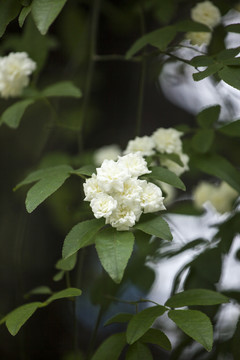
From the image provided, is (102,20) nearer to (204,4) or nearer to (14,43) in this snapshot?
(14,43)

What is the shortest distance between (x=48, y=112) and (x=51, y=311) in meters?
0.86

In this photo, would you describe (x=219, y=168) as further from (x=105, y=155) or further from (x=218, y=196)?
(x=105, y=155)

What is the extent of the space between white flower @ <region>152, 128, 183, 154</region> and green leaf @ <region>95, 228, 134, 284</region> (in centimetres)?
34

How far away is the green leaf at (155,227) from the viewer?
0.86m

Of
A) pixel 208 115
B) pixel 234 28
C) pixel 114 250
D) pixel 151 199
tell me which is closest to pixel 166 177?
pixel 151 199

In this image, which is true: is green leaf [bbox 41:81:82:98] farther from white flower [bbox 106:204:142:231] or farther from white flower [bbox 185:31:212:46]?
white flower [bbox 106:204:142:231]

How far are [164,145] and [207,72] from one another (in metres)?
0.24

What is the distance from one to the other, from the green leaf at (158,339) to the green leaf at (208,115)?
0.52m

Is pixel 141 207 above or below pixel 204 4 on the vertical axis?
below

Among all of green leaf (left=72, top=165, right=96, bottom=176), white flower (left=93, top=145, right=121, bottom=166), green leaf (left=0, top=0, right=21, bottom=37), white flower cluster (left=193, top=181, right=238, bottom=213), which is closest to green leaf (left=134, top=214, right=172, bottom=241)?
green leaf (left=72, top=165, right=96, bottom=176)

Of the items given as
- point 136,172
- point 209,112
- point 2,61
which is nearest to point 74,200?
point 2,61

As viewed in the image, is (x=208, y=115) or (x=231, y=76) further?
(x=208, y=115)

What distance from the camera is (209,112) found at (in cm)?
119

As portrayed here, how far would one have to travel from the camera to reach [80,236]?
89cm
